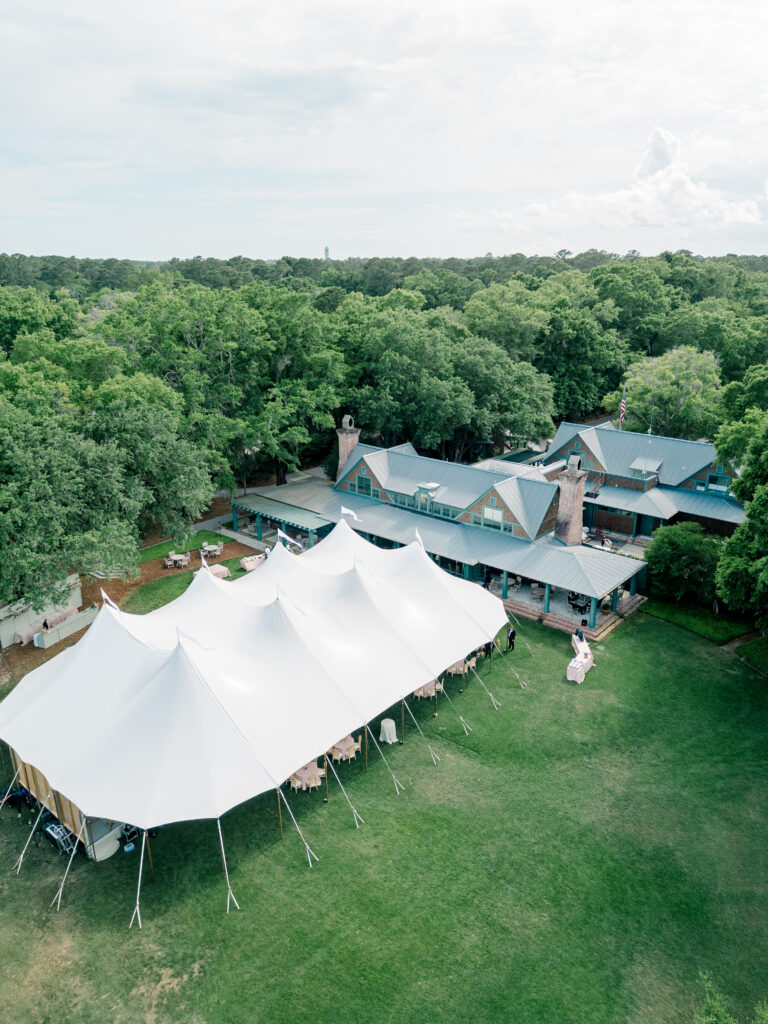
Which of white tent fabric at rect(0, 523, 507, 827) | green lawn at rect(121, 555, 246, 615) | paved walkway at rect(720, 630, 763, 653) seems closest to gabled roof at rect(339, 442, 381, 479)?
green lawn at rect(121, 555, 246, 615)

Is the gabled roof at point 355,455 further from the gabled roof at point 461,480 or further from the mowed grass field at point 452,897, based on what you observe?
the mowed grass field at point 452,897

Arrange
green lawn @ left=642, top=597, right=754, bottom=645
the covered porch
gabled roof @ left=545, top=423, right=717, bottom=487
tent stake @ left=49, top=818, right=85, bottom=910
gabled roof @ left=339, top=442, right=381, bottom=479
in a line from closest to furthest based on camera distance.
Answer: tent stake @ left=49, top=818, right=85, bottom=910, green lawn @ left=642, top=597, right=754, bottom=645, the covered porch, gabled roof @ left=545, top=423, right=717, bottom=487, gabled roof @ left=339, top=442, right=381, bottom=479

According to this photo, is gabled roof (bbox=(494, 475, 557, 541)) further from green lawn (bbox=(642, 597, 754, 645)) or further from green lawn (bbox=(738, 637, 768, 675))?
green lawn (bbox=(738, 637, 768, 675))

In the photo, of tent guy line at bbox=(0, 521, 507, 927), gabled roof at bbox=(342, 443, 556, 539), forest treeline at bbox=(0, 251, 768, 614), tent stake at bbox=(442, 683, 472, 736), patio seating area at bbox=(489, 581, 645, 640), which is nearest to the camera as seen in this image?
tent guy line at bbox=(0, 521, 507, 927)

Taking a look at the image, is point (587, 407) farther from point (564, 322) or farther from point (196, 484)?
point (196, 484)

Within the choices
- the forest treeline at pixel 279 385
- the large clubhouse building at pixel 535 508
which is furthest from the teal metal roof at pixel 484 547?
the forest treeline at pixel 279 385

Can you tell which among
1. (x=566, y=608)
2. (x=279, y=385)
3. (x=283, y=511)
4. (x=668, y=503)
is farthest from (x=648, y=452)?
(x=279, y=385)

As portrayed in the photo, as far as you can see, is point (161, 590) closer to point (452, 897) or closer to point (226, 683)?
point (226, 683)

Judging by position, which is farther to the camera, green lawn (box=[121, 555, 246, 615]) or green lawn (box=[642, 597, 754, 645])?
green lawn (box=[121, 555, 246, 615])
